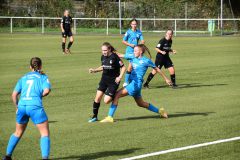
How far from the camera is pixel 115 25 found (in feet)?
178

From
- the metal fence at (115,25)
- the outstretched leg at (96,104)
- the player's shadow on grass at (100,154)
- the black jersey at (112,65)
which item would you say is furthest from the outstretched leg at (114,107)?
the metal fence at (115,25)

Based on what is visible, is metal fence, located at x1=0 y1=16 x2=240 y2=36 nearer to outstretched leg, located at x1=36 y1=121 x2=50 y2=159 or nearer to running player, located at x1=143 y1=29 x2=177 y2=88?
running player, located at x1=143 y1=29 x2=177 y2=88

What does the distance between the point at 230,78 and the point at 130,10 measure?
113ft

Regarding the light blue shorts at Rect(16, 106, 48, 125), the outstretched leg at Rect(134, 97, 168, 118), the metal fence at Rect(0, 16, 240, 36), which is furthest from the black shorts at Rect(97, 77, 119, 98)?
the metal fence at Rect(0, 16, 240, 36)

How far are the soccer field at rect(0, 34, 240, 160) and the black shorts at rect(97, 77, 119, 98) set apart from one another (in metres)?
0.74

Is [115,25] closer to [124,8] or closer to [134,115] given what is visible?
[124,8]

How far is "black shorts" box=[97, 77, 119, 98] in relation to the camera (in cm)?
1423

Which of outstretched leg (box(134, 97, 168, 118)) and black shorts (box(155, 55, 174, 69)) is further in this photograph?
black shorts (box(155, 55, 174, 69))

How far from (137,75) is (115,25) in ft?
132

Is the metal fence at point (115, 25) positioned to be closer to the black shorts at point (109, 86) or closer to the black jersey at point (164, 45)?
the black jersey at point (164, 45)

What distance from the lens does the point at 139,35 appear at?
22.1 metres

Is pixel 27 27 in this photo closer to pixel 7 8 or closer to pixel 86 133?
pixel 7 8

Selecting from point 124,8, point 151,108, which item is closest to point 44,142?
point 151,108

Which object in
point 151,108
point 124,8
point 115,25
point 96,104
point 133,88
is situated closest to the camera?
point 133,88
